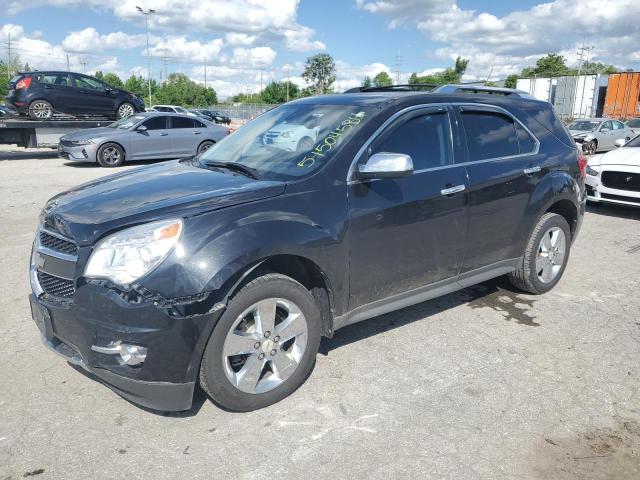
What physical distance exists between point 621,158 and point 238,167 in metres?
7.71

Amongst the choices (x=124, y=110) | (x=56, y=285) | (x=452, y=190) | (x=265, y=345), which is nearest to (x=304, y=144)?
(x=452, y=190)

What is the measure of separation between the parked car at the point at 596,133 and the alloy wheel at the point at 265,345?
1895cm

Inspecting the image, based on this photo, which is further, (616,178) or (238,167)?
(616,178)

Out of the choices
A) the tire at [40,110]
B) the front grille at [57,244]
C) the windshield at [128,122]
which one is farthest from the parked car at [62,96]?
the front grille at [57,244]

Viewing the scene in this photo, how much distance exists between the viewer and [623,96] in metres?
35.8

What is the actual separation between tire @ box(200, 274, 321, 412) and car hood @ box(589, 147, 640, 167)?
759 centimetres

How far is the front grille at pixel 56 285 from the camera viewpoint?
2.90m

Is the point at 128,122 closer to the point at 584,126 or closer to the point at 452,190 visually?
the point at 452,190

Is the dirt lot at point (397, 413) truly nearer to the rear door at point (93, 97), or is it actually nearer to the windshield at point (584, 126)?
the rear door at point (93, 97)

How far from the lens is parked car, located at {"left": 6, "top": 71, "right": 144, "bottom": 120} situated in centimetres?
1555

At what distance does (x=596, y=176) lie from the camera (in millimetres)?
9070

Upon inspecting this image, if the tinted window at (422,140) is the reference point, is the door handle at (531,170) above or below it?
below

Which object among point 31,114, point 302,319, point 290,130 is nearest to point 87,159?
point 31,114

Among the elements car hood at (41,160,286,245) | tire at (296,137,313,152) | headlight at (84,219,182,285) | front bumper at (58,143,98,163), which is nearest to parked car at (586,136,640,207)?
tire at (296,137,313,152)
